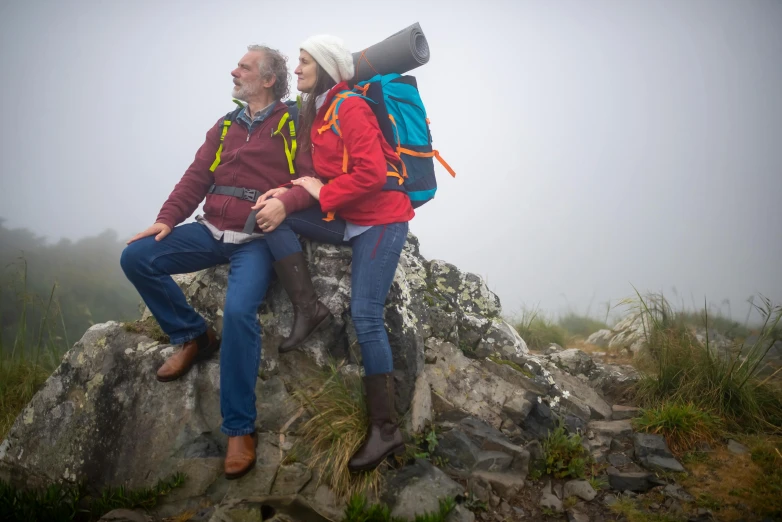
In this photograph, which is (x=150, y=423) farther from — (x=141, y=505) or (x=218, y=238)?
(x=218, y=238)

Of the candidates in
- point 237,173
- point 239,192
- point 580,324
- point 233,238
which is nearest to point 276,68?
point 237,173

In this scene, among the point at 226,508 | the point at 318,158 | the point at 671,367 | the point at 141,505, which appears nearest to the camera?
the point at 226,508

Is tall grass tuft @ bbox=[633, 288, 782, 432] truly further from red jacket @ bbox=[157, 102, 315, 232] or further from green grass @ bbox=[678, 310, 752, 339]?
red jacket @ bbox=[157, 102, 315, 232]

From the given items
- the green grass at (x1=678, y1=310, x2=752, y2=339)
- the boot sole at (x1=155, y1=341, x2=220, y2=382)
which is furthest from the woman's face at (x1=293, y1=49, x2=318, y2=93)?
the green grass at (x1=678, y1=310, x2=752, y2=339)

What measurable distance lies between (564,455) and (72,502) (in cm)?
409

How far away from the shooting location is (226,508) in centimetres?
312

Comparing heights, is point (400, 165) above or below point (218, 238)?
above

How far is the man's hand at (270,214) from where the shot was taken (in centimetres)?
359

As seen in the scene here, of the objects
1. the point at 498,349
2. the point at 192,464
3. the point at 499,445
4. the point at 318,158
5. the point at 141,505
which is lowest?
the point at 141,505

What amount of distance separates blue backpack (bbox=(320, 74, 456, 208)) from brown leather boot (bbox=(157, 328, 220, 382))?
219cm

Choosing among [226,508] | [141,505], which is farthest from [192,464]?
[226,508]

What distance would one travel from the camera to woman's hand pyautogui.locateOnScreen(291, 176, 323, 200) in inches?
149

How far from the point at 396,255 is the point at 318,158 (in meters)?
1.15

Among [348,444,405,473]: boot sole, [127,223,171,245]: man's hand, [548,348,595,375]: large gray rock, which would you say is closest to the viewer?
[348,444,405,473]: boot sole
